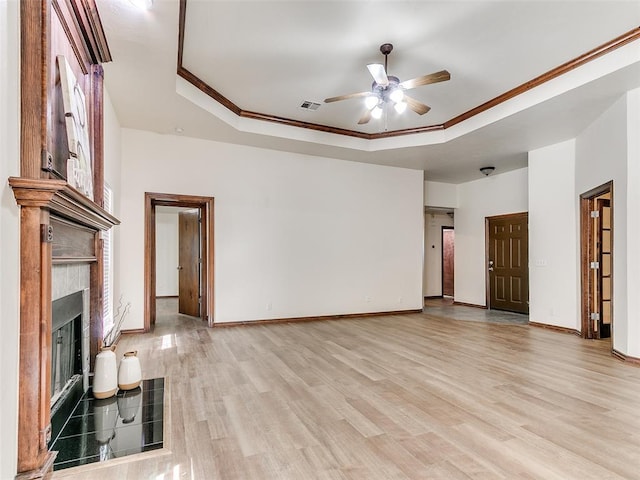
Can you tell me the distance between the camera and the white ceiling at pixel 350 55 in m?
3.00

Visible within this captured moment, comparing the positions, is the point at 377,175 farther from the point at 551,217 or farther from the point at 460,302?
the point at 460,302

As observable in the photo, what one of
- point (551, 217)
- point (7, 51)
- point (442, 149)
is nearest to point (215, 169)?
point (442, 149)

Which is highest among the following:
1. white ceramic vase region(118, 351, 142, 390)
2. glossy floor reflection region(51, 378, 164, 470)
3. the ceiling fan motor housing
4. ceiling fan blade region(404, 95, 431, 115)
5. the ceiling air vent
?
the ceiling air vent

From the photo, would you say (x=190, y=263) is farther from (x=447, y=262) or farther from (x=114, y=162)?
(x=447, y=262)

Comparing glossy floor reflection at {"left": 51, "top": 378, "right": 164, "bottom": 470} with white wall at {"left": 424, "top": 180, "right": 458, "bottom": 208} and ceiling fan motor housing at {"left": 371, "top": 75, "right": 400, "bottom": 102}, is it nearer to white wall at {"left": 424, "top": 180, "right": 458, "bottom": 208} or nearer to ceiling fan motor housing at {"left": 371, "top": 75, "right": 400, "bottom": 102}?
ceiling fan motor housing at {"left": 371, "top": 75, "right": 400, "bottom": 102}

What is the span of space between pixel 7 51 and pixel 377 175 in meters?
6.22

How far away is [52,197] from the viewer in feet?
5.55

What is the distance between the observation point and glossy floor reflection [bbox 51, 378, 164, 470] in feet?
6.90

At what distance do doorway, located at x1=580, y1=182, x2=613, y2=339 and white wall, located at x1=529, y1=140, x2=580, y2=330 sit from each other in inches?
11.6

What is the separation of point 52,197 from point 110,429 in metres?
1.60

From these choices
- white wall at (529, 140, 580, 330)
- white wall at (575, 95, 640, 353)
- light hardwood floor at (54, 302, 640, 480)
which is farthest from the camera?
white wall at (529, 140, 580, 330)

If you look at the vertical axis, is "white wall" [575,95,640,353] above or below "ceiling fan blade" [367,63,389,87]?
below

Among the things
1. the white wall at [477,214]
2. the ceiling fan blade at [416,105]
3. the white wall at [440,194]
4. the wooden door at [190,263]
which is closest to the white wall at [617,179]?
the ceiling fan blade at [416,105]

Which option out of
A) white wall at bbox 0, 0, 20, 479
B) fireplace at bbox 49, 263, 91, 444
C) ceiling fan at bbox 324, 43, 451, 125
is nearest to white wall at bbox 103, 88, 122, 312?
fireplace at bbox 49, 263, 91, 444
